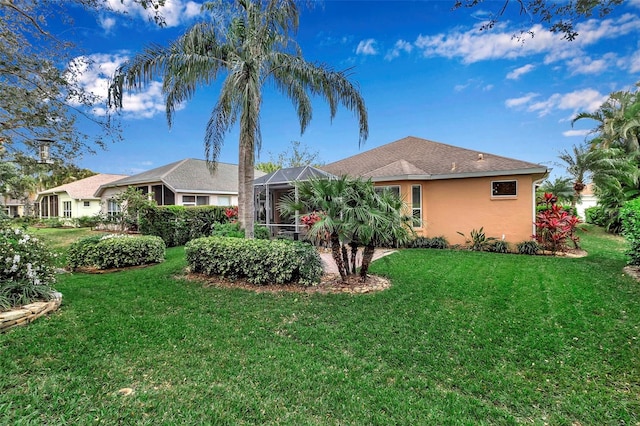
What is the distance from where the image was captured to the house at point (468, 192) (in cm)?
1133

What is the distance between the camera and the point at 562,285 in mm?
6688

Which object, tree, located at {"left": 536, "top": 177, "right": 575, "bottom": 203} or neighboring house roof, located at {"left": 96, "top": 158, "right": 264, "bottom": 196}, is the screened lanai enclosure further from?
tree, located at {"left": 536, "top": 177, "right": 575, "bottom": 203}

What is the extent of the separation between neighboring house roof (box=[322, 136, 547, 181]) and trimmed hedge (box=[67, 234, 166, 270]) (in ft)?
23.4

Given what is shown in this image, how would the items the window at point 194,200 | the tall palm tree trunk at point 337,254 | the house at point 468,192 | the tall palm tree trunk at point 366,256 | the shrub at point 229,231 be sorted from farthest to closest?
the window at point 194,200 < the house at point 468,192 < the shrub at point 229,231 < the tall palm tree trunk at point 366,256 < the tall palm tree trunk at point 337,254

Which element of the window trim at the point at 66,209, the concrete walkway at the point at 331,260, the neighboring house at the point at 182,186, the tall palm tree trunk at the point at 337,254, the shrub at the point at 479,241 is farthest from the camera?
the window trim at the point at 66,209

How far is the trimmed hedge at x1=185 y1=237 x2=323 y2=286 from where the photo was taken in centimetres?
673

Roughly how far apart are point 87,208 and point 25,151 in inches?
853

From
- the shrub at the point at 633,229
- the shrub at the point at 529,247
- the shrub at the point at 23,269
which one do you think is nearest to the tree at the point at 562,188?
the shrub at the point at 529,247

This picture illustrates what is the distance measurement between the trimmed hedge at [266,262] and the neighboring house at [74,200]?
24201mm

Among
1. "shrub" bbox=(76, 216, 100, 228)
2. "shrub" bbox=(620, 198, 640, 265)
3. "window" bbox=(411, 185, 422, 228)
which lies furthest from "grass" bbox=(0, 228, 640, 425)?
"shrub" bbox=(76, 216, 100, 228)

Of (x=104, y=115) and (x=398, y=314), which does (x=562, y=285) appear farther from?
(x=104, y=115)

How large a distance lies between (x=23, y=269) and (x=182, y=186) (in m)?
15.0

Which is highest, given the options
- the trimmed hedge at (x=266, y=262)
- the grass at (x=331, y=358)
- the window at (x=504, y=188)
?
the window at (x=504, y=188)

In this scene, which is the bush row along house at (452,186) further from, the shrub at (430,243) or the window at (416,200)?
the shrub at (430,243)
